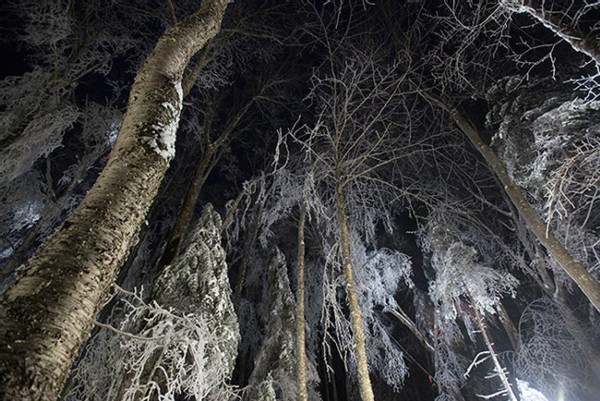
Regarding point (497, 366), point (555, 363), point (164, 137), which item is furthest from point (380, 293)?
point (164, 137)

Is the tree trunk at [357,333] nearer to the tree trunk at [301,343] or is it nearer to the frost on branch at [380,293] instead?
the tree trunk at [301,343]

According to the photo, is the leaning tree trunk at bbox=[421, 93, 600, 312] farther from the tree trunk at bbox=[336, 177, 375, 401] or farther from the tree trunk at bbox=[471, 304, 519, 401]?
the tree trunk at bbox=[471, 304, 519, 401]

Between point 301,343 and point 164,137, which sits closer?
point 164,137

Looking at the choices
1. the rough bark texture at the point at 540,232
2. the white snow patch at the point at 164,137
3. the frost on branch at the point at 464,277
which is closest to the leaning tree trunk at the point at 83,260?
the white snow patch at the point at 164,137

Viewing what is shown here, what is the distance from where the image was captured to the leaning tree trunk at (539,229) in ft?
17.7

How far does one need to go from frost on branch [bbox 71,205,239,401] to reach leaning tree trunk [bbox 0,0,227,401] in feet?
8.17

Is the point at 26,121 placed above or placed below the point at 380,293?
above

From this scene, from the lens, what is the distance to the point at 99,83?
11.1m

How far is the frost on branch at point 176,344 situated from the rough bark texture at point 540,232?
4.79 meters

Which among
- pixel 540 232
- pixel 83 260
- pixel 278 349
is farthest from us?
pixel 278 349

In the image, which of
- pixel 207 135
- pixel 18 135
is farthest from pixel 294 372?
pixel 18 135

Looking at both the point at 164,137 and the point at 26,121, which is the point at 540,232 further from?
the point at 26,121

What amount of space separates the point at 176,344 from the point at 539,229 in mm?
6473

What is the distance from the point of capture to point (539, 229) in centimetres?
641
